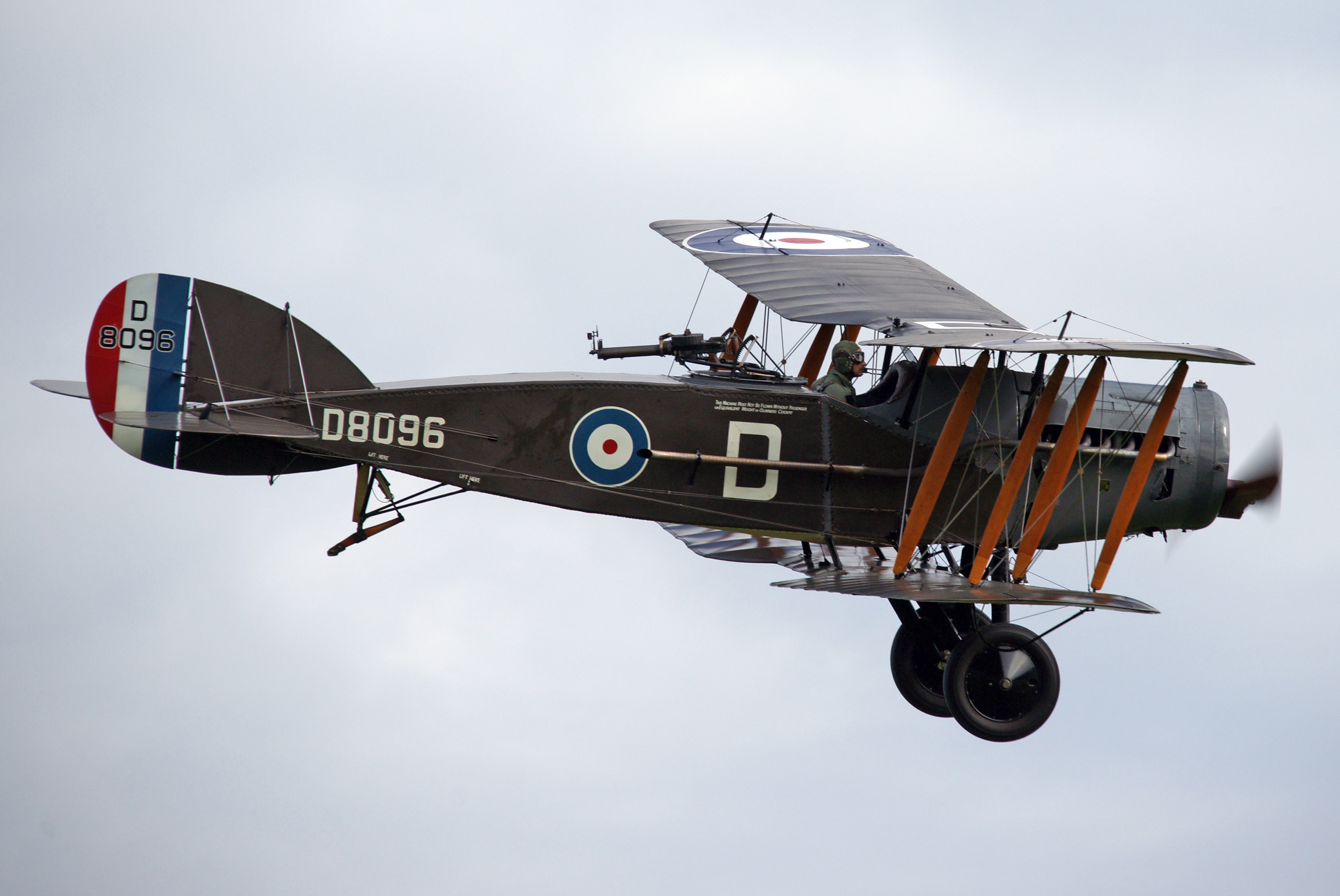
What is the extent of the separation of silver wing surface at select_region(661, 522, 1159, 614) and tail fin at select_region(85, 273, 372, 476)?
3206mm

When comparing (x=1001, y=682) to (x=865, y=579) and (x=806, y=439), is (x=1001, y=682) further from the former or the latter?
(x=806, y=439)

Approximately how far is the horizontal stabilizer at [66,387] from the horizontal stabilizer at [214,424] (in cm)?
43

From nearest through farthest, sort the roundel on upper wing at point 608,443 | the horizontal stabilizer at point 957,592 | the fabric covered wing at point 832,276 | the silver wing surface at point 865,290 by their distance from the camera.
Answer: the horizontal stabilizer at point 957,592 < the silver wing surface at point 865,290 < the roundel on upper wing at point 608,443 < the fabric covered wing at point 832,276

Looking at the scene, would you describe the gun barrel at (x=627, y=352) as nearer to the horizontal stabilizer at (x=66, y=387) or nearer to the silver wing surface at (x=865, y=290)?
the silver wing surface at (x=865, y=290)

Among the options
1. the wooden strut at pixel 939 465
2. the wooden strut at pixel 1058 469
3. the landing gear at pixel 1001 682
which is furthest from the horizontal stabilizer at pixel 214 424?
the wooden strut at pixel 1058 469

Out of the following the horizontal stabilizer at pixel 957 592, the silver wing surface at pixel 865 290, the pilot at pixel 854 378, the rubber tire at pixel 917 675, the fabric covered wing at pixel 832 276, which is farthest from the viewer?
the rubber tire at pixel 917 675

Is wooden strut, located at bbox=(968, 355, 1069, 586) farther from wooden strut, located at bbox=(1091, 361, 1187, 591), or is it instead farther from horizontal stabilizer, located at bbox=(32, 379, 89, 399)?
horizontal stabilizer, located at bbox=(32, 379, 89, 399)

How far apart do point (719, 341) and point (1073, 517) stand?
2872 millimetres

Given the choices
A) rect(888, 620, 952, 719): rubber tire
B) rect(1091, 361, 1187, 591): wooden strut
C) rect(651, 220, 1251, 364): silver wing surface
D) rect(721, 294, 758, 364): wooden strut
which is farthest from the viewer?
rect(721, 294, 758, 364): wooden strut

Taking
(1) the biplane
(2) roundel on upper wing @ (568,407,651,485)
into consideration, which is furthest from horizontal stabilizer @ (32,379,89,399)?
(2) roundel on upper wing @ (568,407,651,485)

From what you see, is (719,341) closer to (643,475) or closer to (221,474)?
(643,475)

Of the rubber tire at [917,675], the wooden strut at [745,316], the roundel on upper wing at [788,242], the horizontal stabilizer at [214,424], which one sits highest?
the roundel on upper wing at [788,242]

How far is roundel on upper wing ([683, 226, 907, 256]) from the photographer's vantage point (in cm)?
1420

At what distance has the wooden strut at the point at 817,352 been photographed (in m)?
13.6
